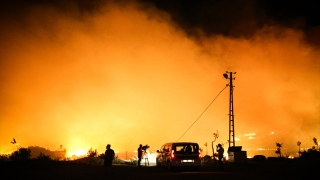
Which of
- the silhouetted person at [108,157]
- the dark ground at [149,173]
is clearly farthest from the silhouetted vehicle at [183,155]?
the silhouetted person at [108,157]

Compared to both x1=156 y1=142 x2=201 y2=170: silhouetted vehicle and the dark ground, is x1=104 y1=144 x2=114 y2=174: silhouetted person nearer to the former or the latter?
the dark ground

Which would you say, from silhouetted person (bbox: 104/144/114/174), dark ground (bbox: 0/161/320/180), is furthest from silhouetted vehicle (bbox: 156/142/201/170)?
silhouetted person (bbox: 104/144/114/174)

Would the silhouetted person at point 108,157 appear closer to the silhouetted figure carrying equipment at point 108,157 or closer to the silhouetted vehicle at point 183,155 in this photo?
the silhouetted figure carrying equipment at point 108,157

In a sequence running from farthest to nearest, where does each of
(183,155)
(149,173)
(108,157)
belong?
(183,155) → (149,173) → (108,157)

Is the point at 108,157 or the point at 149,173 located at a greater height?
the point at 108,157

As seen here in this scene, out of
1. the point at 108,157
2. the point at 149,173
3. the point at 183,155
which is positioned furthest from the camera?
the point at 183,155

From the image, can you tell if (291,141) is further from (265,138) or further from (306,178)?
(306,178)

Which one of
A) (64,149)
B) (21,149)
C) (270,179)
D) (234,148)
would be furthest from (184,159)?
(64,149)

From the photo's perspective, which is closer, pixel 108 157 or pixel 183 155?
pixel 108 157

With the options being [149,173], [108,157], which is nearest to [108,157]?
[108,157]

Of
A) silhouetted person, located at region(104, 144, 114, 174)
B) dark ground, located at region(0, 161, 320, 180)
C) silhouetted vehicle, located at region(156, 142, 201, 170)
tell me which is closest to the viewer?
dark ground, located at region(0, 161, 320, 180)

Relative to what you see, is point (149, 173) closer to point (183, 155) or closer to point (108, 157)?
point (183, 155)

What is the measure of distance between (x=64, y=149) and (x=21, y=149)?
31.1 meters

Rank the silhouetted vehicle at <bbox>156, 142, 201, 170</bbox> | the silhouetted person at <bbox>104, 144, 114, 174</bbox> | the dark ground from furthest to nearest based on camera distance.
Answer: the silhouetted vehicle at <bbox>156, 142, 201, 170</bbox>, the silhouetted person at <bbox>104, 144, 114, 174</bbox>, the dark ground
